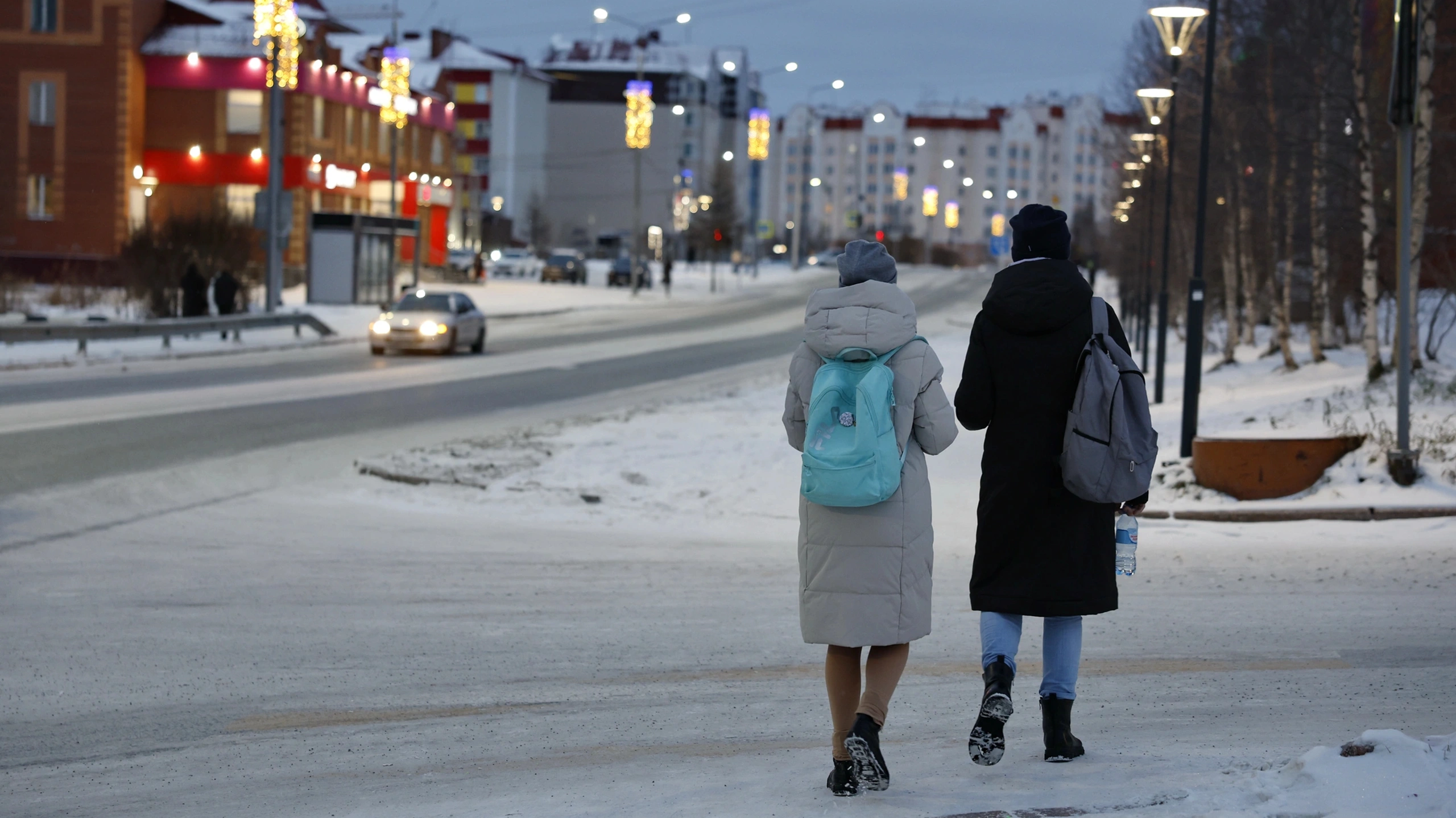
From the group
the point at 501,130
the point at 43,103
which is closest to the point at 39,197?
the point at 43,103

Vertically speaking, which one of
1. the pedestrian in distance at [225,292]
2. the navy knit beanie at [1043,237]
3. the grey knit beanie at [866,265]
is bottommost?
Answer: the pedestrian in distance at [225,292]

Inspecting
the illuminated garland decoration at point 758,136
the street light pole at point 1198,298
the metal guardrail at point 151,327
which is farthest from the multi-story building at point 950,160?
the street light pole at point 1198,298

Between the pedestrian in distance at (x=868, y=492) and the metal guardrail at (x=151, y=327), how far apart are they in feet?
81.8

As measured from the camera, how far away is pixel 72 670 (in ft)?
23.0

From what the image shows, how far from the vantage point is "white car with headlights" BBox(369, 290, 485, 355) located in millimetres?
31094

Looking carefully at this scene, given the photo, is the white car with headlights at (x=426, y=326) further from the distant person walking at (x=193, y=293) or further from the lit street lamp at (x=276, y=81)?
the lit street lamp at (x=276, y=81)

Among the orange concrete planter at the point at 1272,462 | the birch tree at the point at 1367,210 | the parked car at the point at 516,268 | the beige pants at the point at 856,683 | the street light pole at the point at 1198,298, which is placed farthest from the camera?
the parked car at the point at 516,268

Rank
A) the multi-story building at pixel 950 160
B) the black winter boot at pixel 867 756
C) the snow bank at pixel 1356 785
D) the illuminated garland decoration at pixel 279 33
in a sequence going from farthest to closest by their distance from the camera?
the multi-story building at pixel 950 160, the illuminated garland decoration at pixel 279 33, the black winter boot at pixel 867 756, the snow bank at pixel 1356 785

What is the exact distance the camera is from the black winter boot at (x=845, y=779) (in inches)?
191

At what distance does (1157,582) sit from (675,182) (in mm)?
125039

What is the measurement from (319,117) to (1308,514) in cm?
5657

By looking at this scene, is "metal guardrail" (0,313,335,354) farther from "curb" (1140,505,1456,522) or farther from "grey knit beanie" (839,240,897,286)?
"grey knit beanie" (839,240,897,286)

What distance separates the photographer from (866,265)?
495 cm

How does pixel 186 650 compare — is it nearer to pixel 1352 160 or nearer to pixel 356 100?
pixel 1352 160
